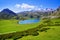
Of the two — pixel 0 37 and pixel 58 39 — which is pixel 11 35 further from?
pixel 58 39

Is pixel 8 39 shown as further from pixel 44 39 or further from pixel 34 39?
pixel 44 39

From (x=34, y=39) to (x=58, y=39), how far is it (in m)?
8.17

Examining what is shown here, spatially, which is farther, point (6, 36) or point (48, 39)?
point (6, 36)

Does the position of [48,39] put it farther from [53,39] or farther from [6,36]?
[6,36]

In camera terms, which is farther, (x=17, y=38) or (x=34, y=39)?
(x=17, y=38)

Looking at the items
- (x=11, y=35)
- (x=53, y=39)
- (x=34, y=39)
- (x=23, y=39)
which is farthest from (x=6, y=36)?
(x=53, y=39)

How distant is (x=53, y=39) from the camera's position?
39.9m

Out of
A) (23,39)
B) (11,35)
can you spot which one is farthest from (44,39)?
(11,35)

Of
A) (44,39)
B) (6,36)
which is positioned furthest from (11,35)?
(44,39)

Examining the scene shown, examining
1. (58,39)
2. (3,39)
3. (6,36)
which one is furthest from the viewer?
(6,36)

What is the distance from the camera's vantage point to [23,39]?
4347 cm

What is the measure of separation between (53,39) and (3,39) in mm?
17596

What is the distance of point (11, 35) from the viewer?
156 ft

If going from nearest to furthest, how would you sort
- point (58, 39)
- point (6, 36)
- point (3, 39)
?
point (58, 39)
point (3, 39)
point (6, 36)
